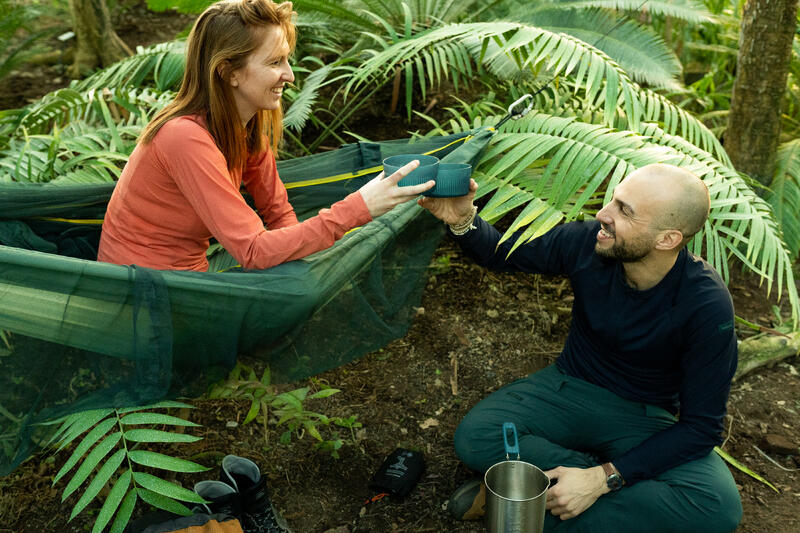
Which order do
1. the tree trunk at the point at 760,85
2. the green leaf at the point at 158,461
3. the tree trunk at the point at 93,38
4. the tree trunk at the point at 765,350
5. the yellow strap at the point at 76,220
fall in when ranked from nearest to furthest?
the green leaf at the point at 158,461 → the yellow strap at the point at 76,220 → the tree trunk at the point at 765,350 → the tree trunk at the point at 760,85 → the tree trunk at the point at 93,38

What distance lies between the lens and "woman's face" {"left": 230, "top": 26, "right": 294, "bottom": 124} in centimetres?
171

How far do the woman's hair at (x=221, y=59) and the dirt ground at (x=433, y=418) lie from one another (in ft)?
3.17

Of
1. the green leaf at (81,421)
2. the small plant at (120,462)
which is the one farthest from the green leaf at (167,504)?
the green leaf at (81,421)

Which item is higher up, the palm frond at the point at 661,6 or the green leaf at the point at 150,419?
the palm frond at the point at 661,6

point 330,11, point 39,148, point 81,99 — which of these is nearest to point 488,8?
point 330,11

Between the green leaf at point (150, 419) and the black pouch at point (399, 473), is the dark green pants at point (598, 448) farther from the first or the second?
the green leaf at point (150, 419)

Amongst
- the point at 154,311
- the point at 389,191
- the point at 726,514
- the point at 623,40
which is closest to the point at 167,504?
the point at 154,311

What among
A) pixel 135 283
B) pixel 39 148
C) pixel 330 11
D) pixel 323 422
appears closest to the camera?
pixel 135 283

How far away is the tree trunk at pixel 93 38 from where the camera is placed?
4836 millimetres

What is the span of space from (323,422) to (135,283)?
3.08 ft

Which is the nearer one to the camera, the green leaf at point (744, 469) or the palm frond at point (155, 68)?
the green leaf at point (744, 469)

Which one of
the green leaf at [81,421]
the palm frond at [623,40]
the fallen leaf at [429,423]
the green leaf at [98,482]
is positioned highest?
the palm frond at [623,40]

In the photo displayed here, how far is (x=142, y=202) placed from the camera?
5.80 feet

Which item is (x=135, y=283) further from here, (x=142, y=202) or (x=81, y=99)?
(x=81, y=99)
